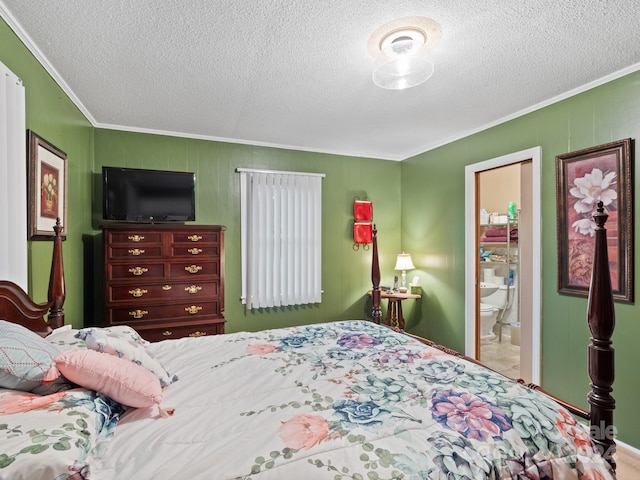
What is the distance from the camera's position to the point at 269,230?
397 centimetres

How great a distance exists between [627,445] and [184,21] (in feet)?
12.7

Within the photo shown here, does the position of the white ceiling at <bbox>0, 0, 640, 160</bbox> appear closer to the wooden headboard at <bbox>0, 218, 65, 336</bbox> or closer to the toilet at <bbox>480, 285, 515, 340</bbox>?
the wooden headboard at <bbox>0, 218, 65, 336</bbox>

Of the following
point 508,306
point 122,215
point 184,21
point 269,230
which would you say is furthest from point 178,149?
point 508,306

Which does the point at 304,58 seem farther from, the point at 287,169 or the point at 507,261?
the point at 507,261

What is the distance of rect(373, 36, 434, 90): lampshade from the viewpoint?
6.37 ft

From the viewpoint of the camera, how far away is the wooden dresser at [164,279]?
2957 millimetres

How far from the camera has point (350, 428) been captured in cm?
116

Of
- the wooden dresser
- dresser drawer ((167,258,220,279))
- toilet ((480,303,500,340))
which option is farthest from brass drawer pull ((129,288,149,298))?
toilet ((480,303,500,340))

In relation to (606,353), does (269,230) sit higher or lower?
higher

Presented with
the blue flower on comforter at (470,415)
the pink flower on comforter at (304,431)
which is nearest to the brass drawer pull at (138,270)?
the pink flower on comforter at (304,431)

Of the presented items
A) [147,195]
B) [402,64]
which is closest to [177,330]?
[147,195]

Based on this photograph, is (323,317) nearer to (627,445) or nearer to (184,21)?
(627,445)

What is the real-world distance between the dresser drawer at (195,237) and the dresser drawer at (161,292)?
0.40 meters

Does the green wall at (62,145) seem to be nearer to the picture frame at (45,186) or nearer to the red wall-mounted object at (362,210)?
the picture frame at (45,186)
